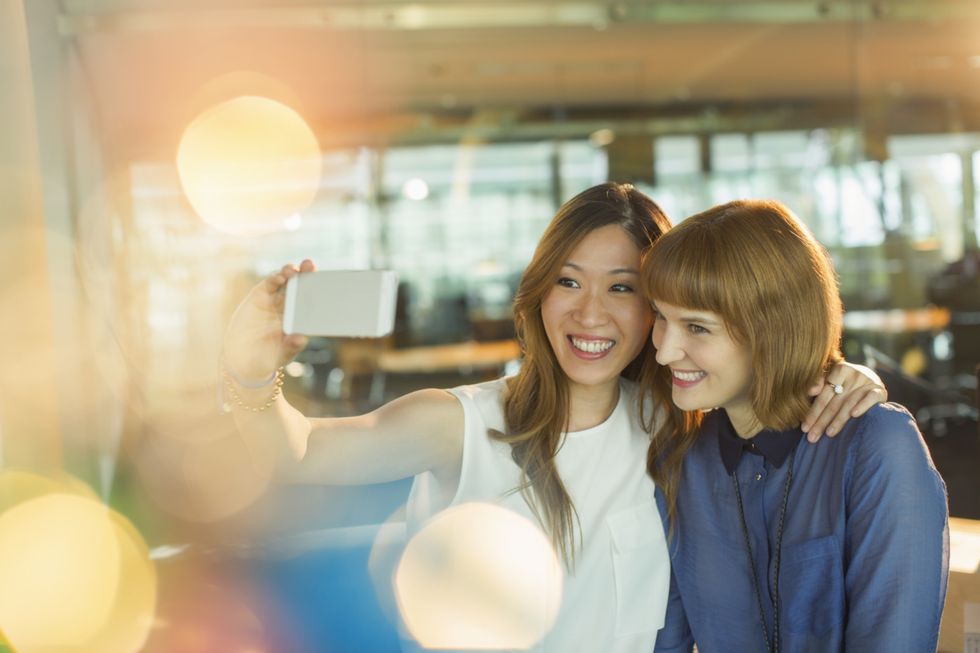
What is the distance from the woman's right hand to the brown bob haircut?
66 centimetres

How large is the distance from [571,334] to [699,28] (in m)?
5.95

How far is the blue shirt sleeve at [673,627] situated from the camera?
161 cm

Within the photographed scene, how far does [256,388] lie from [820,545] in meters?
0.95

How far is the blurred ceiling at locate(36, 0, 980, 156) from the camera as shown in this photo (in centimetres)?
573

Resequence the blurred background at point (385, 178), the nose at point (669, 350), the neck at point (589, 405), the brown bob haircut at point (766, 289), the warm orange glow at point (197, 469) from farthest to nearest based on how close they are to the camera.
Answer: the warm orange glow at point (197, 469)
the blurred background at point (385, 178)
the neck at point (589, 405)
the nose at point (669, 350)
the brown bob haircut at point (766, 289)

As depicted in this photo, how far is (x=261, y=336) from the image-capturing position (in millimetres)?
1173

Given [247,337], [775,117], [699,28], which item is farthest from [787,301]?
[775,117]

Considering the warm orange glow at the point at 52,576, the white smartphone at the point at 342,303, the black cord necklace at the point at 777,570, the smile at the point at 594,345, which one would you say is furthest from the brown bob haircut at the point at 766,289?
the warm orange glow at the point at 52,576

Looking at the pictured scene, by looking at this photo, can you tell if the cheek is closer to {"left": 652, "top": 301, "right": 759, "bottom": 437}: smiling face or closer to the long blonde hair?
{"left": 652, "top": 301, "right": 759, "bottom": 437}: smiling face

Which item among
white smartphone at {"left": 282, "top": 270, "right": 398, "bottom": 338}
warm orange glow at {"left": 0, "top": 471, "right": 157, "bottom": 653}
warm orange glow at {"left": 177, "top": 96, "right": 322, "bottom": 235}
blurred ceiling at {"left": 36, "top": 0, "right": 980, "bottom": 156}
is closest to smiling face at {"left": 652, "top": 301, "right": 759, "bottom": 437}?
white smartphone at {"left": 282, "top": 270, "right": 398, "bottom": 338}

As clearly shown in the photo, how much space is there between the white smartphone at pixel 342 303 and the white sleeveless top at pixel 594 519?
0.61 metres

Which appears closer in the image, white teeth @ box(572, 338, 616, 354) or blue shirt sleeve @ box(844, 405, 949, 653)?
blue shirt sleeve @ box(844, 405, 949, 653)

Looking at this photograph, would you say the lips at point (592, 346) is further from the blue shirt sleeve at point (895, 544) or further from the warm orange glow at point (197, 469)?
the warm orange glow at point (197, 469)

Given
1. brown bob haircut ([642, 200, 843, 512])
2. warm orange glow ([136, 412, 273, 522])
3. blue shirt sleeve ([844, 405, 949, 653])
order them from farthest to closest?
warm orange glow ([136, 412, 273, 522]), brown bob haircut ([642, 200, 843, 512]), blue shirt sleeve ([844, 405, 949, 653])
